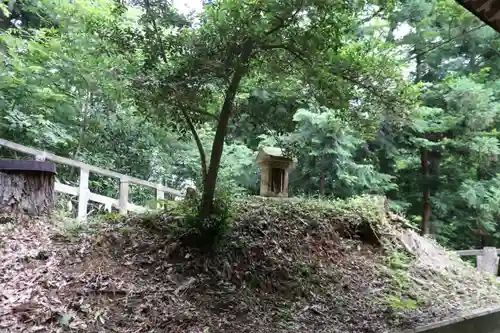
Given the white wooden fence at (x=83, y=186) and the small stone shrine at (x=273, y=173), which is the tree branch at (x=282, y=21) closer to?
the small stone shrine at (x=273, y=173)

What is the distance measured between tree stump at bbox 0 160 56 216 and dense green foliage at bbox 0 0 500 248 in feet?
4.07

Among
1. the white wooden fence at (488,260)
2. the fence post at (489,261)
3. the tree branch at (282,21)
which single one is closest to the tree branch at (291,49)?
the tree branch at (282,21)

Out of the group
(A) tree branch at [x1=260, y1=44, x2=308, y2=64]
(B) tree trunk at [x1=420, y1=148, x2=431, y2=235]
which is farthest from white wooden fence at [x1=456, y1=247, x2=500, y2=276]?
(A) tree branch at [x1=260, y1=44, x2=308, y2=64]

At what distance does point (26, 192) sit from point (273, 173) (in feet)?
11.4

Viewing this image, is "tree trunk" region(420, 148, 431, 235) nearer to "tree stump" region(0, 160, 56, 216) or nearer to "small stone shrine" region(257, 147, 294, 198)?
"small stone shrine" region(257, 147, 294, 198)

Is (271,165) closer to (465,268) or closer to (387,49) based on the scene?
(387,49)

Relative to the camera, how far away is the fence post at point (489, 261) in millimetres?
7895

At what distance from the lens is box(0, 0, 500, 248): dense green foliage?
3602 millimetres

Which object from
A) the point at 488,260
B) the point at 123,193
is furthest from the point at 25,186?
the point at 488,260

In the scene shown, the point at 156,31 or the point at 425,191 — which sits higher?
the point at 156,31

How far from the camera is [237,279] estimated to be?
3.87m

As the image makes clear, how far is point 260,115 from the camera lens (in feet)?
15.6

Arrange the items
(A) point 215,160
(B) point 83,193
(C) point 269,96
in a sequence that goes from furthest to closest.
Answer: (B) point 83,193, (C) point 269,96, (A) point 215,160

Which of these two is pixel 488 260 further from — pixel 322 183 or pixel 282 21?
pixel 282 21
